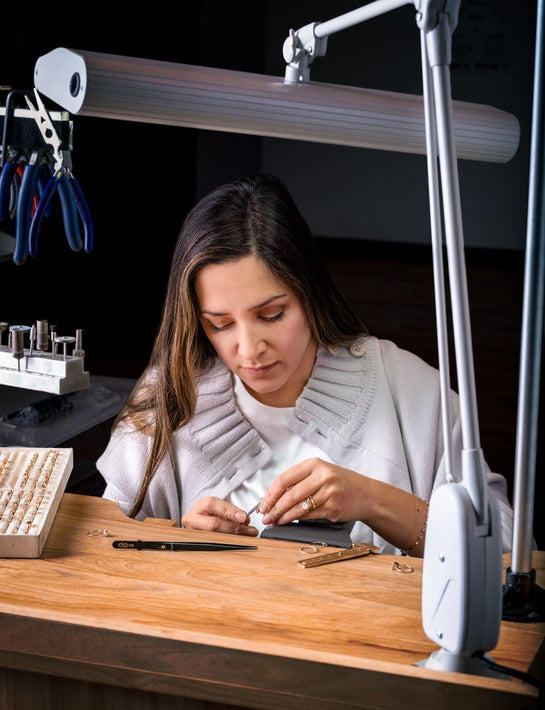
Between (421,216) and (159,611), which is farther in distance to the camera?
(421,216)

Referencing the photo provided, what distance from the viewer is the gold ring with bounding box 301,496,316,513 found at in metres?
1.37

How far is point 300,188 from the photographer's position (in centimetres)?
854

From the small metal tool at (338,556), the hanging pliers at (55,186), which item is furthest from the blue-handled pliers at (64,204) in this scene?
the small metal tool at (338,556)

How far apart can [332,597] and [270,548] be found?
0.17 metres

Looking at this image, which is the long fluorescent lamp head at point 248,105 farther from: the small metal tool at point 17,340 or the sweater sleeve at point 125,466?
the sweater sleeve at point 125,466

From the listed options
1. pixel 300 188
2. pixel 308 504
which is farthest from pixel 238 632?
pixel 300 188

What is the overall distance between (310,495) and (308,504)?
0.01m

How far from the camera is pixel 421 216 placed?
835 cm

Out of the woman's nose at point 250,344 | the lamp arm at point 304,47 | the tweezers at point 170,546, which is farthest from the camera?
the woman's nose at point 250,344

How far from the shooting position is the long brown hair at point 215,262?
1.60 metres

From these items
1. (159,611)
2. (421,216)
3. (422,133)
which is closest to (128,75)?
(422,133)

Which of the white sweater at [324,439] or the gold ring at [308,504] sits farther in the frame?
the white sweater at [324,439]

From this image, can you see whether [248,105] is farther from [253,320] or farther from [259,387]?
[259,387]

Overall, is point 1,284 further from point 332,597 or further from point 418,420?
point 332,597
